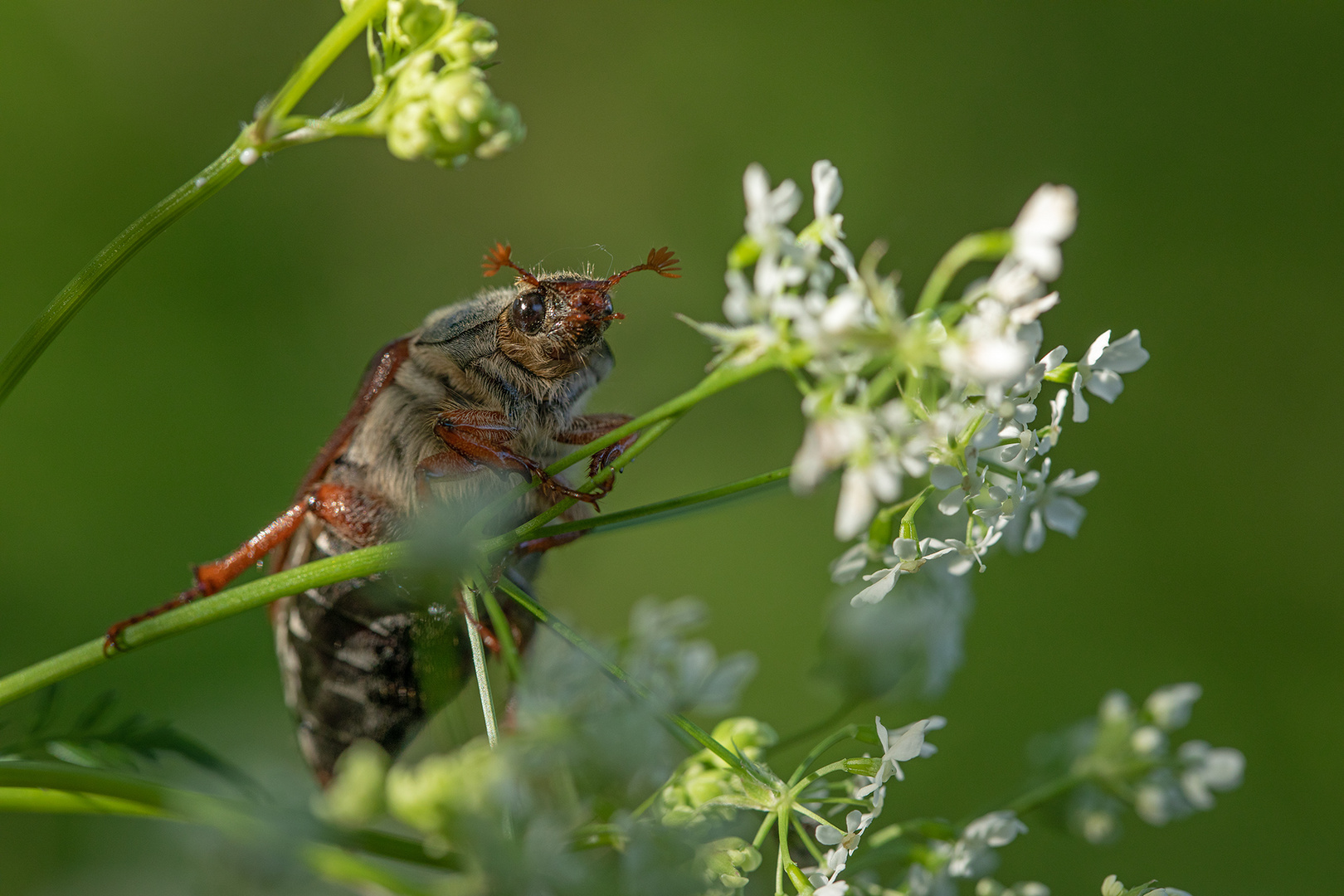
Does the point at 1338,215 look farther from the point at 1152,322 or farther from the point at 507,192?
the point at 507,192

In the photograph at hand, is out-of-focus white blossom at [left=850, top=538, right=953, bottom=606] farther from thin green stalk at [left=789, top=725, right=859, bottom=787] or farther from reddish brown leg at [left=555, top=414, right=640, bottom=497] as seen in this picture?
reddish brown leg at [left=555, top=414, right=640, bottom=497]

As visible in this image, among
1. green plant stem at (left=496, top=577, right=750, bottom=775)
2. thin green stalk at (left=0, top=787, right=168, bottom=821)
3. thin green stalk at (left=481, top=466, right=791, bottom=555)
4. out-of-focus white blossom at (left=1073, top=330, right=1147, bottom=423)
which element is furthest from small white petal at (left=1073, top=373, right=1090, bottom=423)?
thin green stalk at (left=0, top=787, right=168, bottom=821)

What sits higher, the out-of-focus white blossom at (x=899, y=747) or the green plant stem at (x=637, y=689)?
the green plant stem at (x=637, y=689)

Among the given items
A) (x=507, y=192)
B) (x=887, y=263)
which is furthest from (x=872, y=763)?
(x=507, y=192)

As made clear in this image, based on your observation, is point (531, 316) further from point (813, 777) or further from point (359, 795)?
point (359, 795)

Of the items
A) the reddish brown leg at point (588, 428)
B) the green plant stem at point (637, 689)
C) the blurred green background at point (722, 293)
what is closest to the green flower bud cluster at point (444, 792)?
the green plant stem at point (637, 689)

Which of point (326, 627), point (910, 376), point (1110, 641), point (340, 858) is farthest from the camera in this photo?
point (1110, 641)

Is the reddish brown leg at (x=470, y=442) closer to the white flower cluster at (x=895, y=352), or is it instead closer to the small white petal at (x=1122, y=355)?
the white flower cluster at (x=895, y=352)
